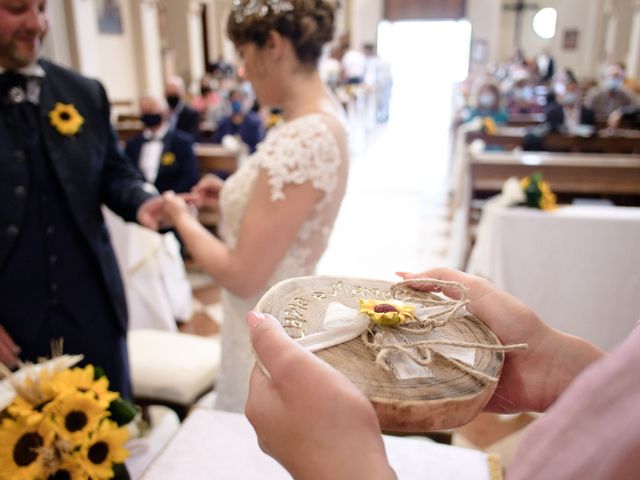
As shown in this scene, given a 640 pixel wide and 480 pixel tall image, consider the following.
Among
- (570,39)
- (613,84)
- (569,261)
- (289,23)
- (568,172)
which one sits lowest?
(569,261)

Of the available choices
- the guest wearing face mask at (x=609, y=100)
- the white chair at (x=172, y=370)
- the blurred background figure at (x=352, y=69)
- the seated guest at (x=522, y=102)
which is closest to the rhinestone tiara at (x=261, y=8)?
the white chair at (x=172, y=370)

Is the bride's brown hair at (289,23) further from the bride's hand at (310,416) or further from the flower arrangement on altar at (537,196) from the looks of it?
the flower arrangement on altar at (537,196)

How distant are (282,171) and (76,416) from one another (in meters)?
0.72

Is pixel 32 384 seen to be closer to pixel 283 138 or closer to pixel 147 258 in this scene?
pixel 283 138

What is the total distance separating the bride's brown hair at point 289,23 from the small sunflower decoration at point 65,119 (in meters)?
0.56

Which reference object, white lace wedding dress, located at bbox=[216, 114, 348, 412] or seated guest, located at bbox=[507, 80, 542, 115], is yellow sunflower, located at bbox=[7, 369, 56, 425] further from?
seated guest, located at bbox=[507, 80, 542, 115]

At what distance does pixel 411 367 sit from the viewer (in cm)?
54

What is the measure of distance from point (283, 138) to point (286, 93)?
0.16m

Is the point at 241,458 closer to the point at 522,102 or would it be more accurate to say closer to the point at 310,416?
the point at 310,416

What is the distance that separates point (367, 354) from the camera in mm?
571

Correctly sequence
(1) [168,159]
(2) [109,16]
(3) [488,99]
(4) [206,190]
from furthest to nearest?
(2) [109,16]
(3) [488,99]
(1) [168,159]
(4) [206,190]

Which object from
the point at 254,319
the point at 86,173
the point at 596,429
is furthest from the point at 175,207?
the point at 596,429

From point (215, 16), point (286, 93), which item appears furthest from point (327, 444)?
point (215, 16)

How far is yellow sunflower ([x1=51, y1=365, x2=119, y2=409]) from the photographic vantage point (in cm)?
84
